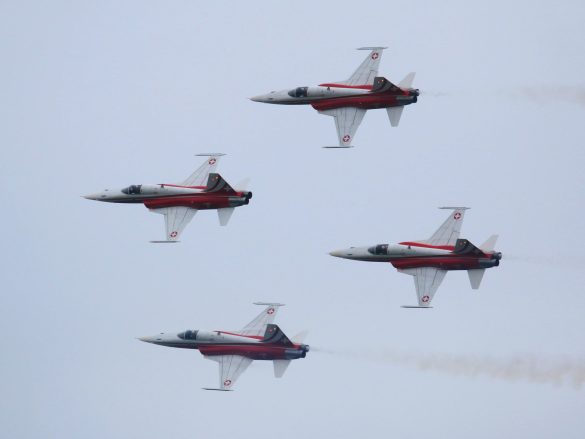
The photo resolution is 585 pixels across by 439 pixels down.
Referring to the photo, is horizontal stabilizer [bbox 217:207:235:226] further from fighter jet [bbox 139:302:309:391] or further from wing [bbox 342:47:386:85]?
wing [bbox 342:47:386:85]

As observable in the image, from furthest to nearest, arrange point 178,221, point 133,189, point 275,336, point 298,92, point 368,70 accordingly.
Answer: point 133,189 → point 298,92 → point 368,70 → point 178,221 → point 275,336

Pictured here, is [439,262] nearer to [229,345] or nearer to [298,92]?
[229,345]

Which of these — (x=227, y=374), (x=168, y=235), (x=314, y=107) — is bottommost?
(x=227, y=374)

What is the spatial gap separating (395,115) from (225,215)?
12.2m

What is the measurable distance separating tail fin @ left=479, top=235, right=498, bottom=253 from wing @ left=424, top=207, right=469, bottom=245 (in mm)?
2648

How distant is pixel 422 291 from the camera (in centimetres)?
13575

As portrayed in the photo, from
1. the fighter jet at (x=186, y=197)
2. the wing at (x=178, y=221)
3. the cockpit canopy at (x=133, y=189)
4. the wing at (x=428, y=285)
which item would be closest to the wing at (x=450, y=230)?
the wing at (x=428, y=285)

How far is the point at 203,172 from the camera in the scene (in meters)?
141

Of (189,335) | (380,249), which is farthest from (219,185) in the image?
(380,249)

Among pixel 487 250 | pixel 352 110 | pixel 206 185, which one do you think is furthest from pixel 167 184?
pixel 487 250

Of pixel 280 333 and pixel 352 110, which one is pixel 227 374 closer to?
pixel 280 333

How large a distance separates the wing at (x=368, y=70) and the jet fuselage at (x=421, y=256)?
10.6m

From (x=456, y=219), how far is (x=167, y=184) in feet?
60.9

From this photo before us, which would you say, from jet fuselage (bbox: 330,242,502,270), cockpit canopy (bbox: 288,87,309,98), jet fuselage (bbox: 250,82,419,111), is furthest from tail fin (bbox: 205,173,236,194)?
cockpit canopy (bbox: 288,87,309,98)
